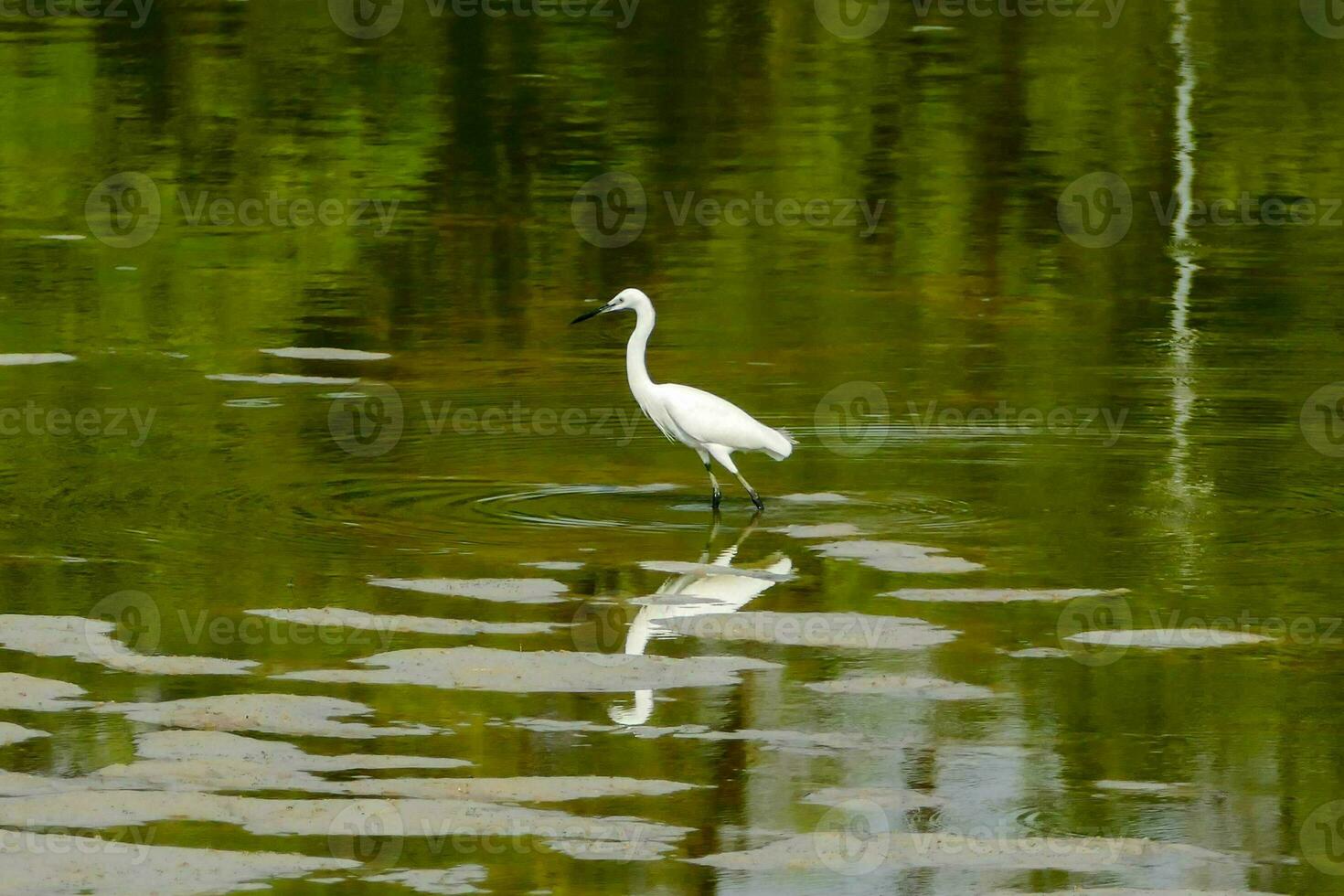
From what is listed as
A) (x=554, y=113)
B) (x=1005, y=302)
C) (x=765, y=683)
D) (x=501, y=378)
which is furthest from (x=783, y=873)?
(x=554, y=113)

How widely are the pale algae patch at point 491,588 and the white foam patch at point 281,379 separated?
16.5ft

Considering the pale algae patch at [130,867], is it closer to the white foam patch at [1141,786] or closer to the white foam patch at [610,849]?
the white foam patch at [610,849]

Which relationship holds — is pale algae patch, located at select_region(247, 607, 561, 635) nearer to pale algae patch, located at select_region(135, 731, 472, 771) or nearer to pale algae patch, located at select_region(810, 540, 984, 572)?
pale algae patch, located at select_region(135, 731, 472, 771)

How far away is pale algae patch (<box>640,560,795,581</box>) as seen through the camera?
11.0 meters

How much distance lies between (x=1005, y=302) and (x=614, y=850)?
11.9 m

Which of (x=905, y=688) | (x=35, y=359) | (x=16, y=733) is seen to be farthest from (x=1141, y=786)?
(x=35, y=359)

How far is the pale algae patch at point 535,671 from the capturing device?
912 cm

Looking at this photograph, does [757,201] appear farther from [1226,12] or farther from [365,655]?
[1226,12]

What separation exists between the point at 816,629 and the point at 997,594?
104 cm

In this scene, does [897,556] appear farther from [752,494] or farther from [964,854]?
[964,854]

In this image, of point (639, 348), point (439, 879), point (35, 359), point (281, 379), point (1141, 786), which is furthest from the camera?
point (35, 359)

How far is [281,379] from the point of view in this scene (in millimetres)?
15844

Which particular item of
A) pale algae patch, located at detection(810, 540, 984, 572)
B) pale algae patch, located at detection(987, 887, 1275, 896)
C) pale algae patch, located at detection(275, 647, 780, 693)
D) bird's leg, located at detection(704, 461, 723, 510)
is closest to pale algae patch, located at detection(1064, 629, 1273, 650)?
pale algae patch, located at detection(810, 540, 984, 572)

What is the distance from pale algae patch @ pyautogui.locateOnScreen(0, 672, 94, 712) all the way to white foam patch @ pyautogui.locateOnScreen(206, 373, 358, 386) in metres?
6.56
